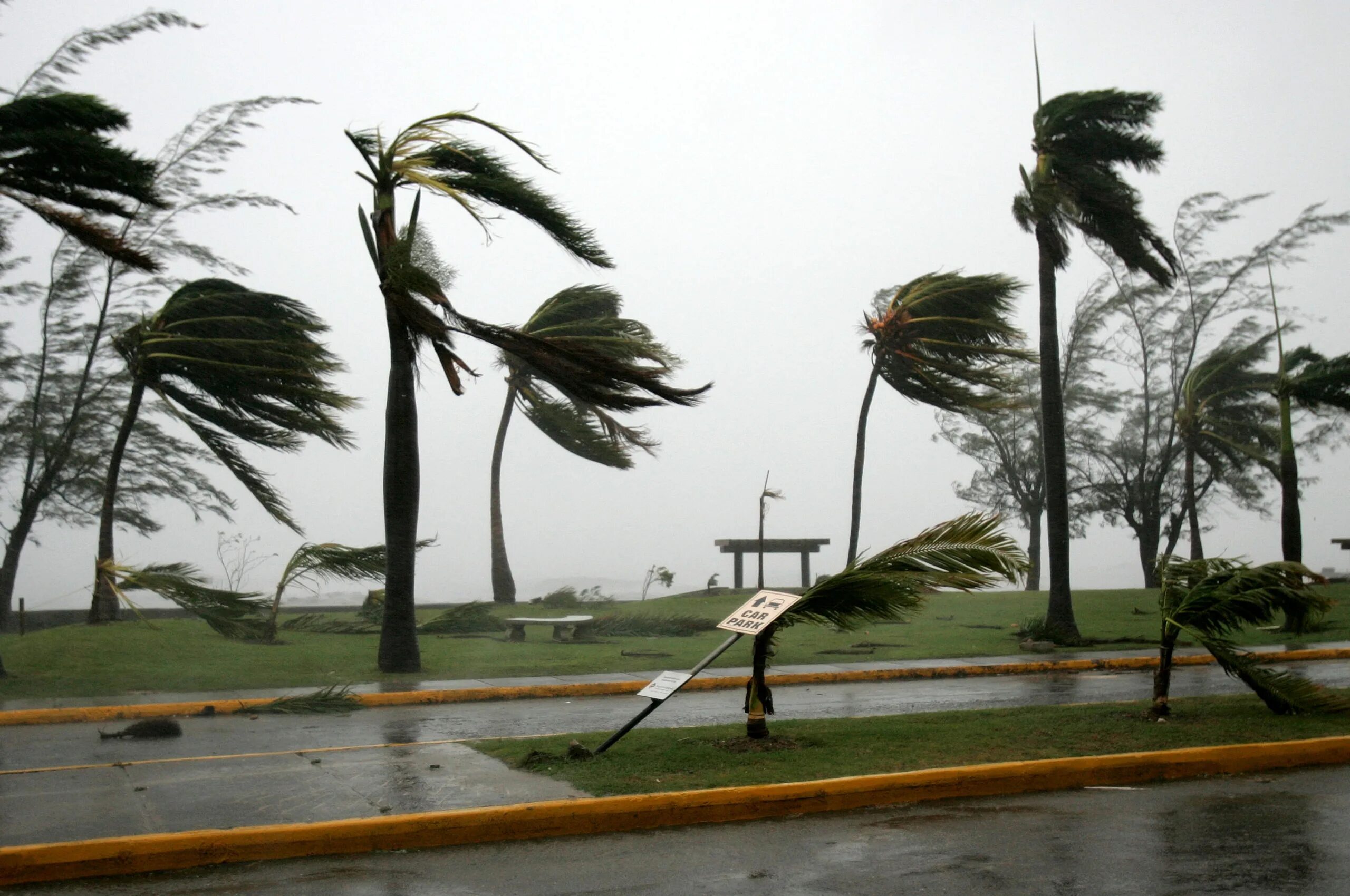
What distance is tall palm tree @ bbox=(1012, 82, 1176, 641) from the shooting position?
65.2ft

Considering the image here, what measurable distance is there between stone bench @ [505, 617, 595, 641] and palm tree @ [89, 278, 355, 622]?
13.7 feet

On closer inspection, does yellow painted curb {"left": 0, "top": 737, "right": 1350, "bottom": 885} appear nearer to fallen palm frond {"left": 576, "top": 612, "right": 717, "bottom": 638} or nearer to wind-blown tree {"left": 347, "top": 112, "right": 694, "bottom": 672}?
wind-blown tree {"left": 347, "top": 112, "right": 694, "bottom": 672}

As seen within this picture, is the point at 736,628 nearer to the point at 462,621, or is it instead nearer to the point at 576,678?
the point at 576,678

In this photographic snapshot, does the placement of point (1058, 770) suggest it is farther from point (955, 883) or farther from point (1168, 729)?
point (955, 883)

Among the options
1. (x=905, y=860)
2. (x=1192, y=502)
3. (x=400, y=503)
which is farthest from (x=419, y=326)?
(x=1192, y=502)

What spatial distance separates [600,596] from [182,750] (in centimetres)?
1850

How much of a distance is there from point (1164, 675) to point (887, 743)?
8.40ft

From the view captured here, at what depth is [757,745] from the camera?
8867mm

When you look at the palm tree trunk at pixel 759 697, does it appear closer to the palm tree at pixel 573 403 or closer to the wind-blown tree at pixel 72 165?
the wind-blown tree at pixel 72 165

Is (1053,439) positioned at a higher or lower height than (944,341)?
lower

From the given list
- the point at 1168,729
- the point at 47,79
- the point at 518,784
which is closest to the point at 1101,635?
the point at 1168,729

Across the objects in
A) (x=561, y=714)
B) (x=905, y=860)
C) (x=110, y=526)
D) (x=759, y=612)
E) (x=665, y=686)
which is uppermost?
(x=110, y=526)

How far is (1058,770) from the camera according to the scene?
26.3 feet

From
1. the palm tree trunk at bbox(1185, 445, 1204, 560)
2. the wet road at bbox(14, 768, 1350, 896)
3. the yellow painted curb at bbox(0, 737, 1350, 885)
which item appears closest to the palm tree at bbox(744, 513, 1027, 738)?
the yellow painted curb at bbox(0, 737, 1350, 885)
